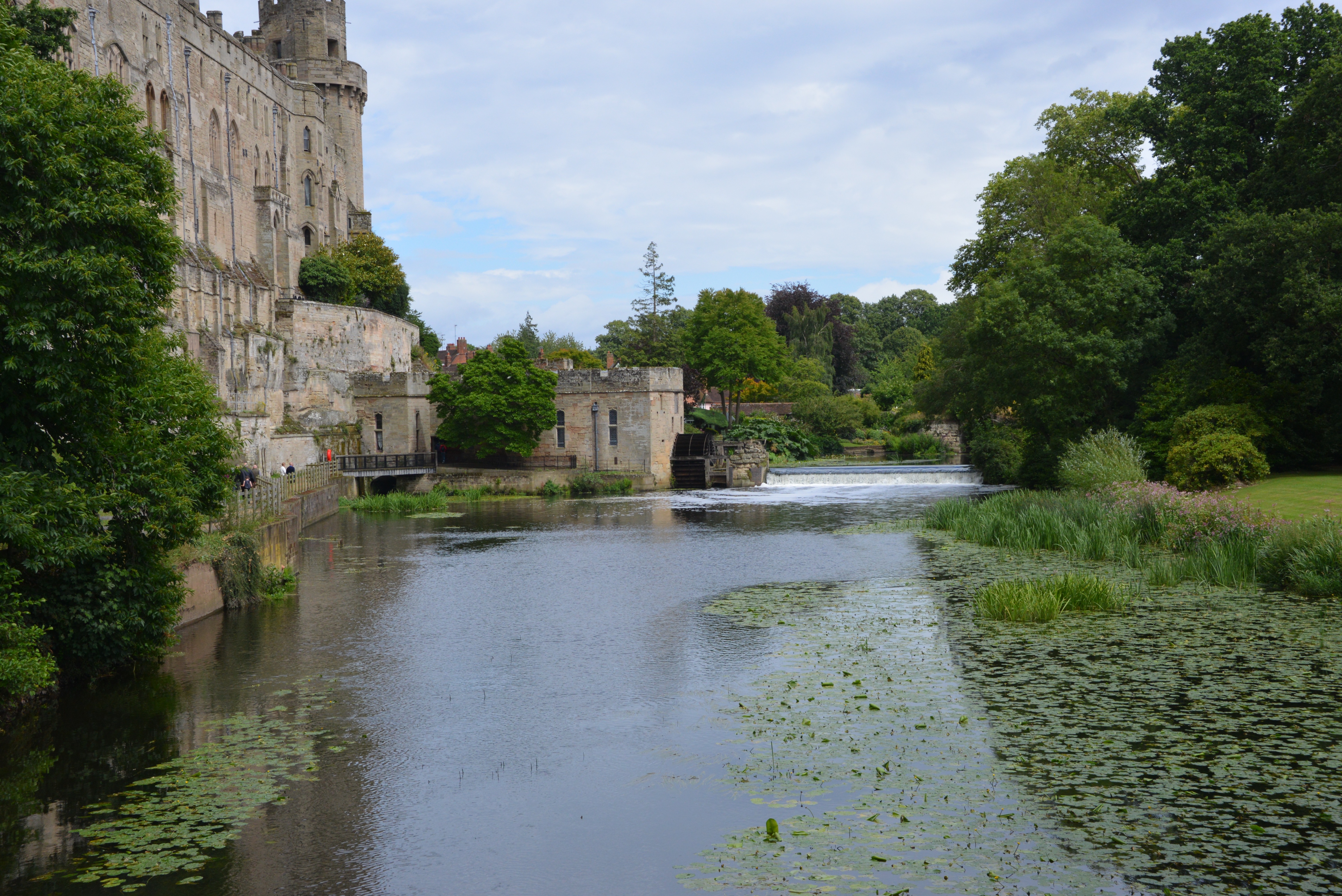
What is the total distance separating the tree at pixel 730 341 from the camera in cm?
6488

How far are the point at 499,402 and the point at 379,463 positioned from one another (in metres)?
6.02

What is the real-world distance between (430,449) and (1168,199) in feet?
116

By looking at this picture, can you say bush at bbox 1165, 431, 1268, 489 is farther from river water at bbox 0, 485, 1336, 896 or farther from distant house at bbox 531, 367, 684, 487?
distant house at bbox 531, 367, 684, 487

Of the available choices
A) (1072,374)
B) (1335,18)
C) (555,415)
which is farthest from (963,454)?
(1335,18)

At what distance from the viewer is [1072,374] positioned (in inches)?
1262

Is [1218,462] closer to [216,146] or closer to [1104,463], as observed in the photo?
[1104,463]

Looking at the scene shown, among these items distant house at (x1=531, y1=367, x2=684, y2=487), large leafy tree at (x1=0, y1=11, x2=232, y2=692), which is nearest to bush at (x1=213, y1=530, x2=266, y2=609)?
large leafy tree at (x1=0, y1=11, x2=232, y2=692)

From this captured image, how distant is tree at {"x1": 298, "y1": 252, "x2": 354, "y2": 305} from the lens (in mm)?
59125

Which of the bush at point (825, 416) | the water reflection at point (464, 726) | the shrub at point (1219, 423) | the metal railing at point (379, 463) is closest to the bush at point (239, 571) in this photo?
the water reflection at point (464, 726)

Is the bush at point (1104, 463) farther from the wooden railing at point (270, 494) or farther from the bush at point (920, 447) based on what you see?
the bush at point (920, 447)

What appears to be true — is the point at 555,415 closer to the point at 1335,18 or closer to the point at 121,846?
the point at 1335,18

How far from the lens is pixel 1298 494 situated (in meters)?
21.4

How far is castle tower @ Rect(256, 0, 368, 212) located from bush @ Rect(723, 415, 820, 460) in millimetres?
28628

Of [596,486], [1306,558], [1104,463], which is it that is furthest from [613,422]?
[1306,558]
